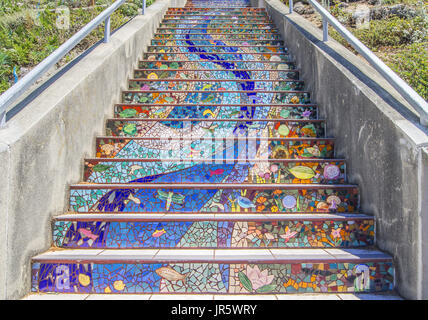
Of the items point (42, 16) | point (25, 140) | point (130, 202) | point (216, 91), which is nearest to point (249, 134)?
point (216, 91)

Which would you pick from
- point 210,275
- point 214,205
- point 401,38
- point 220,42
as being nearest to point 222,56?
point 220,42

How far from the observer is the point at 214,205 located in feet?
6.89

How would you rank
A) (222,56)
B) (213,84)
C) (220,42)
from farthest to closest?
1. (220,42)
2. (222,56)
3. (213,84)

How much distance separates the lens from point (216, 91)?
10.4 ft

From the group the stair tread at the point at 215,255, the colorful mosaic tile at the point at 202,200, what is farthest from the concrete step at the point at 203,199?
the stair tread at the point at 215,255

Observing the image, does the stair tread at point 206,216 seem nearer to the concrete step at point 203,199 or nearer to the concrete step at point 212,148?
the concrete step at point 203,199

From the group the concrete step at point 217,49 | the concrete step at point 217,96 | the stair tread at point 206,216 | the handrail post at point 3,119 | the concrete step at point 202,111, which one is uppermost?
the concrete step at point 217,49

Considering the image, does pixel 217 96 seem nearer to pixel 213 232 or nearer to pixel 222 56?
pixel 222 56

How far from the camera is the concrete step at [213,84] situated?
337 centimetres

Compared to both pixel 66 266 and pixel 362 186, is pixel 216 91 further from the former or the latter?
pixel 66 266

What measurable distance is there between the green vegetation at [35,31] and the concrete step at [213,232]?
313cm

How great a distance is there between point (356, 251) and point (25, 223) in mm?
2019

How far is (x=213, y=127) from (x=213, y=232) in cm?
118

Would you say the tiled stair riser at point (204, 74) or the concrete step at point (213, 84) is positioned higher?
the tiled stair riser at point (204, 74)
